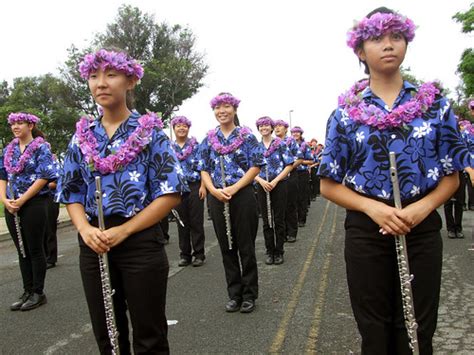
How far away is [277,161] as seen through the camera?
8117 millimetres

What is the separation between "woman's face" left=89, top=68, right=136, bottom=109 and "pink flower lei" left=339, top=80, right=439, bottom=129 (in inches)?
53.3

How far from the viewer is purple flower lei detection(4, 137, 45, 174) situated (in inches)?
219

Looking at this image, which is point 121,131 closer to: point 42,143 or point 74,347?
point 74,347

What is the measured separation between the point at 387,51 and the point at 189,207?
5907 millimetres

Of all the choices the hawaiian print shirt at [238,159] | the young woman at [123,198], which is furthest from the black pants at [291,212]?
the young woman at [123,198]

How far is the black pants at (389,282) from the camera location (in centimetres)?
249

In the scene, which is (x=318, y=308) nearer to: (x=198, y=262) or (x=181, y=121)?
(x=198, y=262)

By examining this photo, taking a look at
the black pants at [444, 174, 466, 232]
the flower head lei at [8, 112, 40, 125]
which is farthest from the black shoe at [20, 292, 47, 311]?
the black pants at [444, 174, 466, 232]

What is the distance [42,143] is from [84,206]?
10.3ft

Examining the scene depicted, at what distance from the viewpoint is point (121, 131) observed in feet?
9.55

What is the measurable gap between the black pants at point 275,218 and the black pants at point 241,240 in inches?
88.1

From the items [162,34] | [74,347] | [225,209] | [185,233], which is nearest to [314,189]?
[185,233]

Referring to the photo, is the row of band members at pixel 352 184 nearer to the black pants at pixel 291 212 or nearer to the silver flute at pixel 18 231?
the silver flute at pixel 18 231

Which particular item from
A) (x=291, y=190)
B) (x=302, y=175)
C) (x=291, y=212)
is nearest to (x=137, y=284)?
(x=291, y=212)
